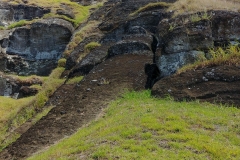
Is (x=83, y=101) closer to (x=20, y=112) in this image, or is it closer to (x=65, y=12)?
(x=20, y=112)

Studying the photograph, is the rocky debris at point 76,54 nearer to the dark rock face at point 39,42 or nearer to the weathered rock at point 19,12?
the dark rock face at point 39,42

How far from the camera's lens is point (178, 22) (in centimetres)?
1562

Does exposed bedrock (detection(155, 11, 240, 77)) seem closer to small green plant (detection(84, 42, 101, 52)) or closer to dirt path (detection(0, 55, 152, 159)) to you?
dirt path (detection(0, 55, 152, 159))

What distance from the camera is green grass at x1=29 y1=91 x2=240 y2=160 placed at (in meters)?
7.52

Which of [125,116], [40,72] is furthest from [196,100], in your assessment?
[40,72]

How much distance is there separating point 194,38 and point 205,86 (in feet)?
10.1

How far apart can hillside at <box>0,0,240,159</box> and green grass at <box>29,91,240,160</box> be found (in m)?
0.02

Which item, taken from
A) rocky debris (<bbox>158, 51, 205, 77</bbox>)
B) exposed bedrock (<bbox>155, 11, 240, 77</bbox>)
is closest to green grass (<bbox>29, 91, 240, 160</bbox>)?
rocky debris (<bbox>158, 51, 205, 77</bbox>)

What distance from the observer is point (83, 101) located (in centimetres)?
Answer: 1324

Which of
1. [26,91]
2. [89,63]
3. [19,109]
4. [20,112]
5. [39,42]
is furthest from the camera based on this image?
[39,42]

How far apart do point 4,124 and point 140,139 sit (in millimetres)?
11116

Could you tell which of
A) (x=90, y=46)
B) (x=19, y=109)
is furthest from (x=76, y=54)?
(x=19, y=109)

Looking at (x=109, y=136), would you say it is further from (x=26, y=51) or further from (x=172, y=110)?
(x=26, y=51)

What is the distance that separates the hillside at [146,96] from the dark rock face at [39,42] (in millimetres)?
7472
